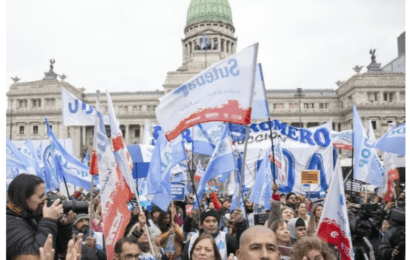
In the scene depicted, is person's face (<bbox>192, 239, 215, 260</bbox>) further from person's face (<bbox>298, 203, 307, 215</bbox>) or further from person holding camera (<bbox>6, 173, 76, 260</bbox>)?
person's face (<bbox>298, 203, 307, 215</bbox>)

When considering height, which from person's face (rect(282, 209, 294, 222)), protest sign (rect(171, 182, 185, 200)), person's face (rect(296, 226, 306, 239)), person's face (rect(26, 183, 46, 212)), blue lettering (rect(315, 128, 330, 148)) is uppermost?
blue lettering (rect(315, 128, 330, 148))

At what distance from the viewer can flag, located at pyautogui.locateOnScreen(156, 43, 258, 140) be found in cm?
580

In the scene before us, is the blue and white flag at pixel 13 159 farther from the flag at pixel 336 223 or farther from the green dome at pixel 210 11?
the green dome at pixel 210 11

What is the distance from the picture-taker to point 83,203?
3.05 m

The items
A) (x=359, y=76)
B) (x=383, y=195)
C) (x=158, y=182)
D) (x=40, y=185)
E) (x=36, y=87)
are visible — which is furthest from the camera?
(x=36, y=87)

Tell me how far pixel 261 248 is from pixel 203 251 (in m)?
0.74

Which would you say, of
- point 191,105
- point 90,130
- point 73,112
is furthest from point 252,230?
point 90,130

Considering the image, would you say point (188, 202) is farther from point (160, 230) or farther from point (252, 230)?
point (252, 230)

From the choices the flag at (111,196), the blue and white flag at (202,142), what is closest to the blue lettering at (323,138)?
the blue and white flag at (202,142)

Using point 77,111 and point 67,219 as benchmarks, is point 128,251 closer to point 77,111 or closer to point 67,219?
point 67,219

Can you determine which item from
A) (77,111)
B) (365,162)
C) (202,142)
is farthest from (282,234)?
(365,162)

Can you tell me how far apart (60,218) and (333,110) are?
68102mm

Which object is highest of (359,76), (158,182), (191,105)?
(359,76)

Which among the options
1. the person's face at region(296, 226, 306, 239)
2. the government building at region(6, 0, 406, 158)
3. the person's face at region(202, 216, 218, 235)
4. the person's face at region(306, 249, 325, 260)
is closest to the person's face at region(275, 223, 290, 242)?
the person's face at region(296, 226, 306, 239)
